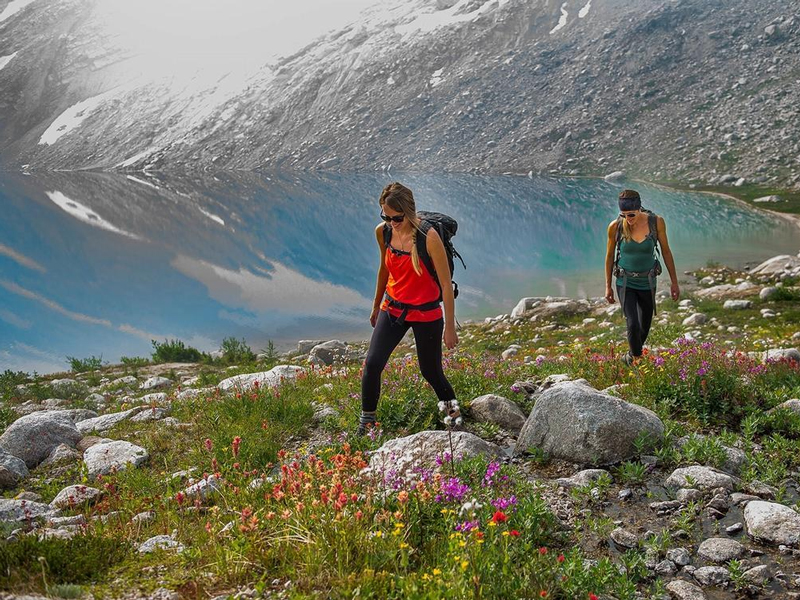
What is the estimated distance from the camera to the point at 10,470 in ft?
22.2

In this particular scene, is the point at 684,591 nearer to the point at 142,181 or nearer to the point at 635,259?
the point at 635,259

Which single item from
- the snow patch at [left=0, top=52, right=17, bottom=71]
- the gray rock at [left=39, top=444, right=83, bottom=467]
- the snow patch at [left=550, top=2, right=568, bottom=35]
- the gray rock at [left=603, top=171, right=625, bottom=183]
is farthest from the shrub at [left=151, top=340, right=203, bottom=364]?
the snow patch at [left=0, top=52, right=17, bottom=71]

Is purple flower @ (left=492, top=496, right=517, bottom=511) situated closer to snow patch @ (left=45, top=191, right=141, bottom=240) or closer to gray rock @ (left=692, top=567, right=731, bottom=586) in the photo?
gray rock @ (left=692, top=567, right=731, bottom=586)

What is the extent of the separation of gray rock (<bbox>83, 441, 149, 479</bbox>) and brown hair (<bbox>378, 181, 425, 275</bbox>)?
3480 millimetres

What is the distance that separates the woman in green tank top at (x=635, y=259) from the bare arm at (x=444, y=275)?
3.51 meters

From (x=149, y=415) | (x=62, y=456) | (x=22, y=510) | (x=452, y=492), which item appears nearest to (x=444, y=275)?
(x=452, y=492)

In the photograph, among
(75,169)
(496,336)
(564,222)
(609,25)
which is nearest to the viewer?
(496,336)

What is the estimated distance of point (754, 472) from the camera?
18.2 feet

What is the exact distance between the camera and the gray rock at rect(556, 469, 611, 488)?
17.9 ft

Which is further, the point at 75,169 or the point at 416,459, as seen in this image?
the point at 75,169

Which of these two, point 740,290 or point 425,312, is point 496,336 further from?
point 425,312

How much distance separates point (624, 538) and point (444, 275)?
2.78 metres

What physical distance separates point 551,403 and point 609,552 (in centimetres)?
193

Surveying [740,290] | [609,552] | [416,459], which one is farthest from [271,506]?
[740,290]
